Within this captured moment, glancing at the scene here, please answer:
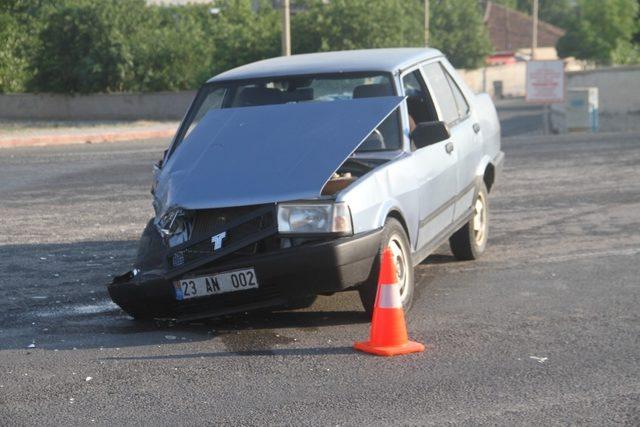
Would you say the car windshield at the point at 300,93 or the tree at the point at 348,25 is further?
the tree at the point at 348,25

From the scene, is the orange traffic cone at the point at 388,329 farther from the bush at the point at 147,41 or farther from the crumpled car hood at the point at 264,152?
the bush at the point at 147,41

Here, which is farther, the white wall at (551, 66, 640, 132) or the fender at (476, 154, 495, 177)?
the white wall at (551, 66, 640, 132)

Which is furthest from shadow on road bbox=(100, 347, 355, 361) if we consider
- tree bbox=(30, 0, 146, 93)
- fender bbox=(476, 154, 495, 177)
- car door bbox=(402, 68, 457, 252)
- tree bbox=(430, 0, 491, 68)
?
tree bbox=(430, 0, 491, 68)

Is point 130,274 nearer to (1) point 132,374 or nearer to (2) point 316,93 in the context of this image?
(1) point 132,374

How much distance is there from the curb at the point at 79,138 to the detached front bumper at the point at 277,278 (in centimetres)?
1852

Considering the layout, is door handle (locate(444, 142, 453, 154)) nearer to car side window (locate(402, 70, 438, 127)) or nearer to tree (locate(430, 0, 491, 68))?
car side window (locate(402, 70, 438, 127))

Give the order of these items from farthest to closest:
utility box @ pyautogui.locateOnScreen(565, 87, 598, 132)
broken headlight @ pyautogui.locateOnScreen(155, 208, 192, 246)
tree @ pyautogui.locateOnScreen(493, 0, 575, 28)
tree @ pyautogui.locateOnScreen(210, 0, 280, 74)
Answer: tree @ pyautogui.locateOnScreen(493, 0, 575, 28) → tree @ pyautogui.locateOnScreen(210, 0, 280, 74) → utility box @ pyautogui.locateOnScreen(565, 87, 598, 132) → broken headlight @ pyautogui.locateOnScreen(155, 208, 192, 246)

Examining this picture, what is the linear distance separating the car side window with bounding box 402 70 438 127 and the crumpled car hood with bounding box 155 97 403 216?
34.6 inches

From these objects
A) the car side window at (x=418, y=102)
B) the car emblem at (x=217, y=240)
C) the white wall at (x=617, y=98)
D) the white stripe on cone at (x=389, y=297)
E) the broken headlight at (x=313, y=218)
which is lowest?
the white wall at (x=617, y=98)

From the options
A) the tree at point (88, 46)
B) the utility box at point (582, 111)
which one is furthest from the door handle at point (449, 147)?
the tree at point (88, 46)

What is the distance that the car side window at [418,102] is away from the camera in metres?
8.48

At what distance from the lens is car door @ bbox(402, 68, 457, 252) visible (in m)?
7.70

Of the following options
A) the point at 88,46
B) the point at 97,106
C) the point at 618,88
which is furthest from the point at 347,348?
the point at 88,46

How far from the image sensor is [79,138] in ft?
86.7
